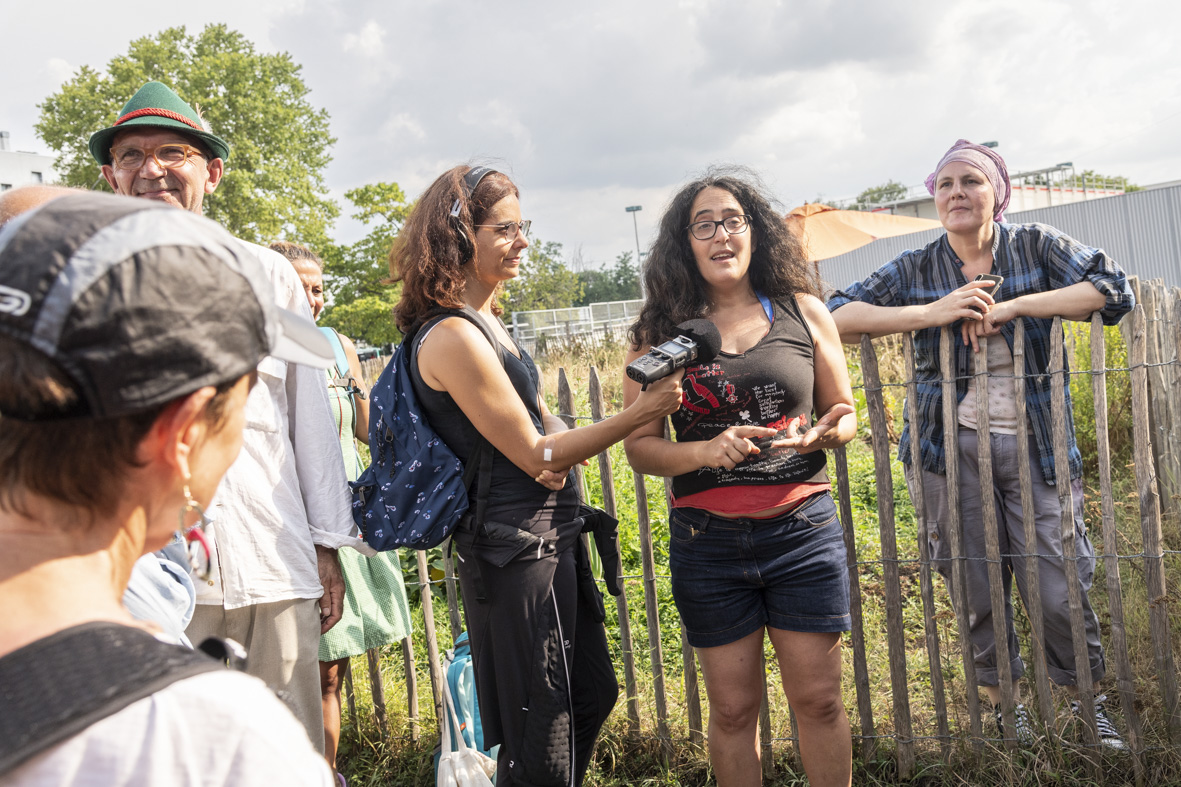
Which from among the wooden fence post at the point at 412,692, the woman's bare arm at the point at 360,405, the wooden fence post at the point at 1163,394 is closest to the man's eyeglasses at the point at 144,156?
the woman's bare arm at the point at 360,405

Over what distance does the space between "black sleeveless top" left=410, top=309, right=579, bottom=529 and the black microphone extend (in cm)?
35

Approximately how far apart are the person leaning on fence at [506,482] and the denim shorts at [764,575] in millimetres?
374

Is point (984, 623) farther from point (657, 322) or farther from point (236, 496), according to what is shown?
point (236, 496)

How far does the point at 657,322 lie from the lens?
114 inches

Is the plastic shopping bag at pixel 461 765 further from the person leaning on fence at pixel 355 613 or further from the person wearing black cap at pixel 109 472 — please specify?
the person wearing black cap at pixel 109 472

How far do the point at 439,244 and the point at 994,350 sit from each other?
2.14 metres

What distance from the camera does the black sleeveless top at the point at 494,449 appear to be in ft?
7.88

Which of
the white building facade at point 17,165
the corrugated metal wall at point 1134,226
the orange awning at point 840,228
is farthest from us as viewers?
the white building facade at point 17,165

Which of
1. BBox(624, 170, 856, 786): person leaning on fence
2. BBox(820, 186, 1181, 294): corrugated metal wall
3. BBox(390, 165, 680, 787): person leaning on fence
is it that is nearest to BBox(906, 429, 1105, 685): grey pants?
BBox(624, 170, 856, 786): person leaning on fence

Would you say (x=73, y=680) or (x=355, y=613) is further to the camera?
(x=355, y=613)

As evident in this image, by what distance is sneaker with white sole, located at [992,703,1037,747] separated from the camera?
10.2 ft

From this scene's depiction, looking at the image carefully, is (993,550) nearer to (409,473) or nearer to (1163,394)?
(1163,394)

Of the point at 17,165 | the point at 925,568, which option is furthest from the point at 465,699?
the point at 17,165

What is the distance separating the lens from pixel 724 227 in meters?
2.84
